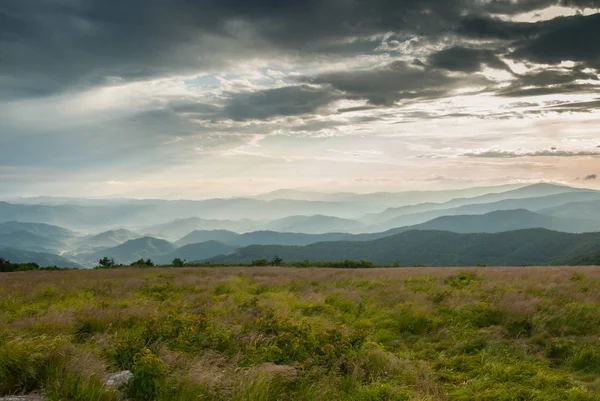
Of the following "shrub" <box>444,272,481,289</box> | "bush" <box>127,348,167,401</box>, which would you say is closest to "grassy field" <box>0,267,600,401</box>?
"bush" <box>127,348,167,401</box>

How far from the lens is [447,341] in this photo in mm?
9891

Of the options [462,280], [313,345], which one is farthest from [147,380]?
[462,280]

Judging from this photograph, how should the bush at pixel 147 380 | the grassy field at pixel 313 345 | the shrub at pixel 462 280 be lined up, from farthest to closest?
1. the shrub at pixel 462 280
2. the grassy field at pixel 313 345
3. the bush at pixel 147 380

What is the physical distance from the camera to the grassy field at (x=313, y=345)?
19.1 ft

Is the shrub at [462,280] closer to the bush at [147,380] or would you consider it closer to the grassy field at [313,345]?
the grassy field at [313,345]

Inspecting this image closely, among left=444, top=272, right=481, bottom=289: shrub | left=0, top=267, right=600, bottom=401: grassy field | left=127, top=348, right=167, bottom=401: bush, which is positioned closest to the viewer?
left=127, top=348, right=167, bottom=401: bush

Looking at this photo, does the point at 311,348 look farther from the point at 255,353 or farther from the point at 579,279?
the point at 579,279

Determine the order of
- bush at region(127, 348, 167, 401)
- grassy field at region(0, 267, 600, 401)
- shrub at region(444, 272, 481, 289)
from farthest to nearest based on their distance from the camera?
1. shrub at region(444, 272, 481, 289)
2. grassy field at region(0, 267, 600, 401)
3. bush at region(127, 348, 167, 401)

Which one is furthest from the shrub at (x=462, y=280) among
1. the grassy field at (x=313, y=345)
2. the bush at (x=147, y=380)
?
the bush at (x=147, y=380)

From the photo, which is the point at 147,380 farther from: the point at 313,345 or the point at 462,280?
the point at 462,280

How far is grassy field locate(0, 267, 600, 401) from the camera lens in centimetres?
581

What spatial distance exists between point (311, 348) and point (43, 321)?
693 centimetres

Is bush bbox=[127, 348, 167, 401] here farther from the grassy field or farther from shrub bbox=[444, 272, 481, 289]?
shrub bbox=[444, 272, 481, 289]

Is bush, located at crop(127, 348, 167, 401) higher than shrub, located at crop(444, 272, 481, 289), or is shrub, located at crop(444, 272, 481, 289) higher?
bush, located at crop(127, 348, 167, 401)
